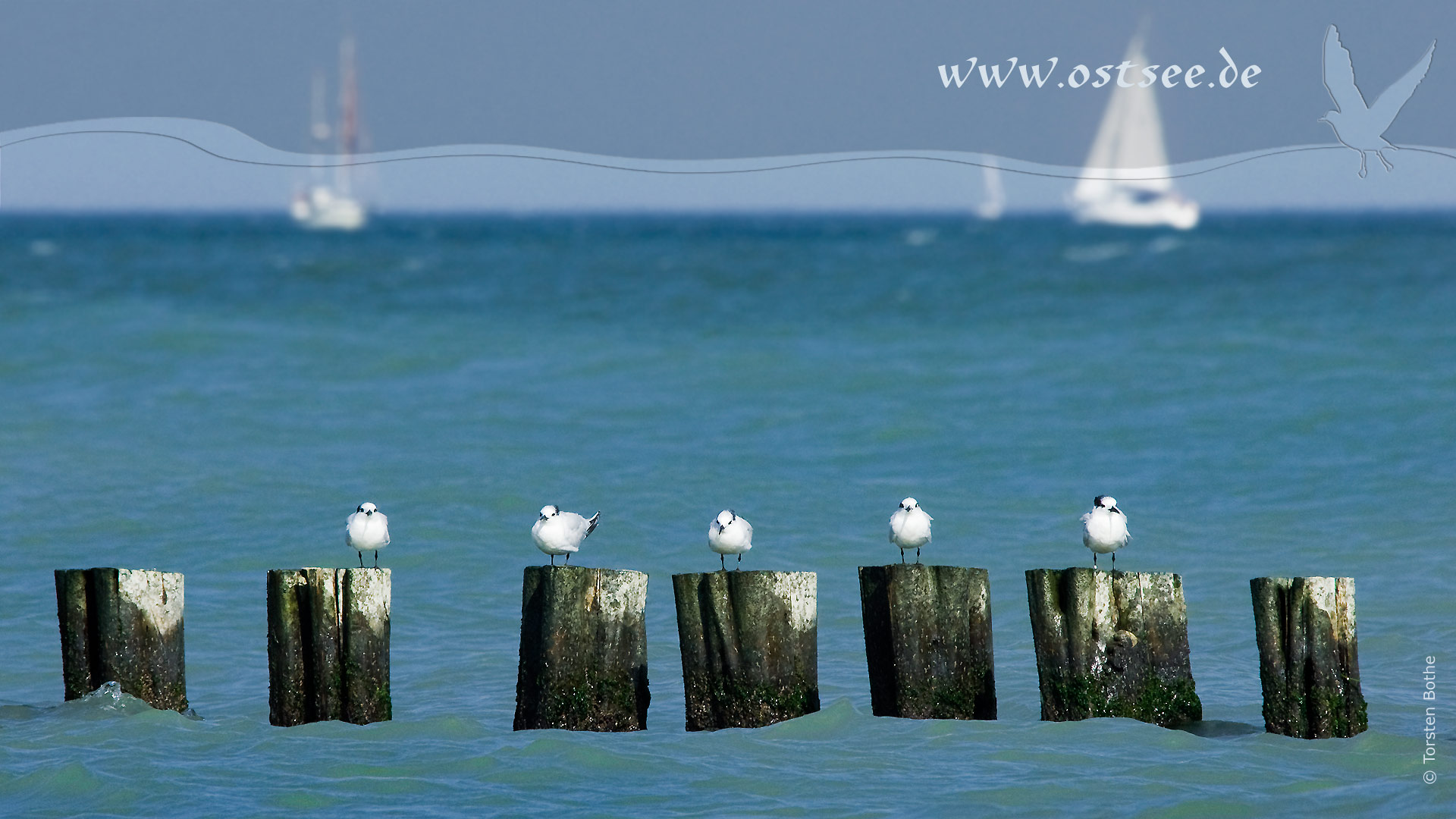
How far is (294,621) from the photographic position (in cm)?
731

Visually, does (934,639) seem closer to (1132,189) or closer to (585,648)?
(585,648)

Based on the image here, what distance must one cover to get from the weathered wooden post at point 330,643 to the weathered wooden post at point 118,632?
1.90 ft

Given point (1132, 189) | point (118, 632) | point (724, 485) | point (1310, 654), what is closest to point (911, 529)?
point (1310, 654)

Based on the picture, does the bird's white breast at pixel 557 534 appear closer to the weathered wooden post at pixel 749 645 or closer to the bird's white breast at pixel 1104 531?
the weathered wooden post at pixel 749 645

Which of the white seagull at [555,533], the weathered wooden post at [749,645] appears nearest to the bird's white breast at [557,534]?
the white seagull at [555,533]

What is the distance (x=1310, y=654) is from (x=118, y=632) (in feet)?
17.2

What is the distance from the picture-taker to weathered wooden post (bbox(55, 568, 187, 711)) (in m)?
7.49

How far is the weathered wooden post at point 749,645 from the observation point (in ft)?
23.4

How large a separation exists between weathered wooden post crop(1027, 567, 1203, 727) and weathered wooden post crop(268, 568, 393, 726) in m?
2.87

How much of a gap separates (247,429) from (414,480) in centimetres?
330

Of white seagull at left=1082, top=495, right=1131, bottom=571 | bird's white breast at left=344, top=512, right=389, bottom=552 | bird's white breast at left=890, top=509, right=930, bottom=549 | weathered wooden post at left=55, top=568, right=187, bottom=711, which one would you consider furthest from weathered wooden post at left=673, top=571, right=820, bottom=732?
weathered wooden post at left=55, top=568, right=187, bottom=711

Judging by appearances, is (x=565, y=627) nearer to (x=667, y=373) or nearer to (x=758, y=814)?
(x=758, y=814)

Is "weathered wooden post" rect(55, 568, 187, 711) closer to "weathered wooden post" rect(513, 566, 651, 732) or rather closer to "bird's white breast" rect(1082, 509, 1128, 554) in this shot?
"weathered wooden post" rect(513, 566, 651, 732)

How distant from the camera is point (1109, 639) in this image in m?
7.10
